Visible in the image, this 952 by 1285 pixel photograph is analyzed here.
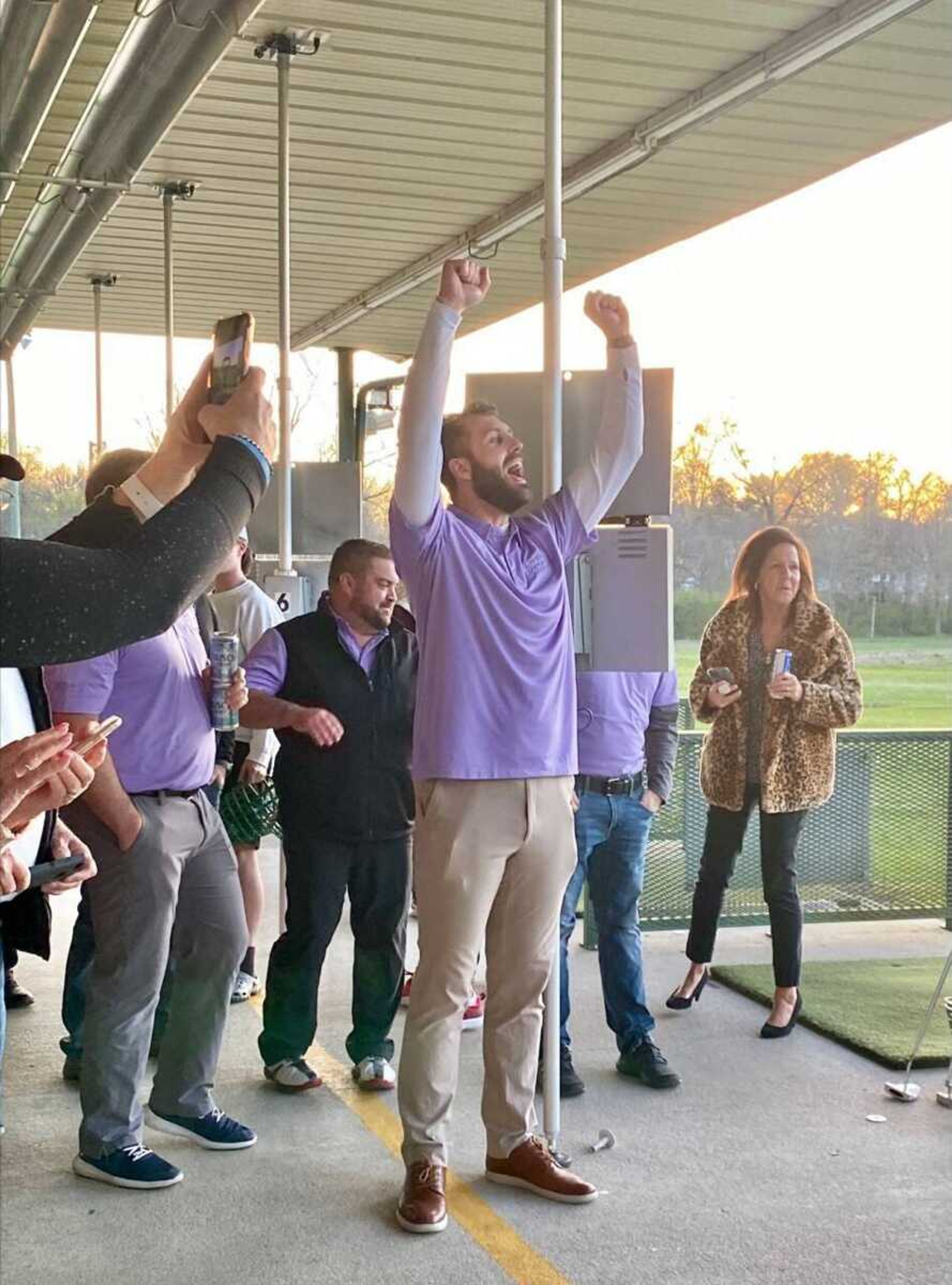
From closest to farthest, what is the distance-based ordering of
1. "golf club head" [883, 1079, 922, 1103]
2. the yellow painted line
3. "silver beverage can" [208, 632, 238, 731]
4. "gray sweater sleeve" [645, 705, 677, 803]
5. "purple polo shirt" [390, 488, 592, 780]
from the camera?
the yellow painted line < "purple polo shirt" [390, 488, 592, 780] < "silver beverage can" [208, 632, 238, 731] < "golf club head" [883, 1079, 922, 1103] < "gray sweater sleeve" [645, 705, 677, 803]

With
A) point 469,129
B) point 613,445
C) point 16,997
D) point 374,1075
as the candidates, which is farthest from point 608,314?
→ point 16,997

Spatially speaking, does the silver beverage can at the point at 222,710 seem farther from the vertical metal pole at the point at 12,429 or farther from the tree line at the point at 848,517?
the tree line at the point at 848,517

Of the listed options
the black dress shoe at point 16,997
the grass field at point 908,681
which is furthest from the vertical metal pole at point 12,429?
the black dress shoe at point 16,997

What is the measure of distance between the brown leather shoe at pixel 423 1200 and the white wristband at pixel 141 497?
189 centimetres

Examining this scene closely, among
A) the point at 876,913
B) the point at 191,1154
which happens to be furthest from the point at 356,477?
the point at 191,1154

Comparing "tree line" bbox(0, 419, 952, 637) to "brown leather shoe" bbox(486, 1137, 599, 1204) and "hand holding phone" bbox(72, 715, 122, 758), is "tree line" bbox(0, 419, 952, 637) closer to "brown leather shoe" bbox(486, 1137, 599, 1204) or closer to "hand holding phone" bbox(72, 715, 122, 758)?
"brown leather shoe" bbox(486, 1137, 599, 1204)

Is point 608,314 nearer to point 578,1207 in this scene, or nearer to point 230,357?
point 230,357

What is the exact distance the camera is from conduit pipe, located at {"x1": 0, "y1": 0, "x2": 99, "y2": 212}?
16.1 feet

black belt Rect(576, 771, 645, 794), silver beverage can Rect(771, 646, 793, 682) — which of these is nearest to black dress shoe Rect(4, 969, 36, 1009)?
black belt Rect(576, 771, 645, 794)

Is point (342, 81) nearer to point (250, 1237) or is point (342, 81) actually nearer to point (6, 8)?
point (6, 8)

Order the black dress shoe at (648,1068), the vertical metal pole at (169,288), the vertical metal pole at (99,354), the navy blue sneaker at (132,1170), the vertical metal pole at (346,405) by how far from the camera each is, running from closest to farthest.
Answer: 1. the navy blue sneaker at (132,1170)
2. the black dress shoe at (648,1068)
3. the vertical metal pole at (169,288)
4. the vertical metal pole at (99,354)
5. the vertical metal pole at (346,405)

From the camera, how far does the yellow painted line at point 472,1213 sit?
329 centimetres

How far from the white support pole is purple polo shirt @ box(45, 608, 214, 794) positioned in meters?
2.49

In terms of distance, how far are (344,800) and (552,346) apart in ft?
5.58
